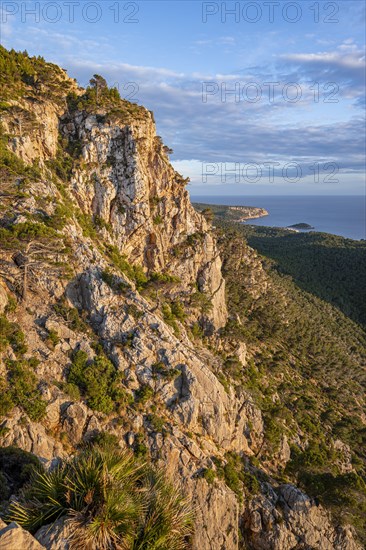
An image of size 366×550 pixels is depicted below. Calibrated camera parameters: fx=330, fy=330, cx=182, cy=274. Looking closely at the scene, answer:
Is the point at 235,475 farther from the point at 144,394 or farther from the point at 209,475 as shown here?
the point at 144,394

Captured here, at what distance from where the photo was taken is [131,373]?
24.2 meters

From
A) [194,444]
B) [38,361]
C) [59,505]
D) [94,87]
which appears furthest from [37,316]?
[94,87]

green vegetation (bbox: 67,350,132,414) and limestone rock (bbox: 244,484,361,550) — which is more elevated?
green vegetation (bbox: 67,350,132,414)

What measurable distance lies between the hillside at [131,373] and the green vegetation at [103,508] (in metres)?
0.05

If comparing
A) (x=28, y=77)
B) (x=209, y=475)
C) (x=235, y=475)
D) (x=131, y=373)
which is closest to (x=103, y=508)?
(x=209, y=475)

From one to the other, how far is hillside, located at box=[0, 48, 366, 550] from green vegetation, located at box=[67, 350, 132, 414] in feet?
0.36

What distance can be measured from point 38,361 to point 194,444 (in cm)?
1208

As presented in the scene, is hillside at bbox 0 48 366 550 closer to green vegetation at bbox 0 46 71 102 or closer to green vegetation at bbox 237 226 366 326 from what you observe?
green vegetation at bbox 0 46 71 102

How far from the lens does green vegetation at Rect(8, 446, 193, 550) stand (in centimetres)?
750

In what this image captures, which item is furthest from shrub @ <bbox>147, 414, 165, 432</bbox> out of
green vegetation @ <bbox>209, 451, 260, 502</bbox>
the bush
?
the bush

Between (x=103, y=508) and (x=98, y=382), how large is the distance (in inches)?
582

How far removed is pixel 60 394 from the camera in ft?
65.8

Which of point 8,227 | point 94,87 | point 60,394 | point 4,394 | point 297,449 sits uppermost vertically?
point 94,87

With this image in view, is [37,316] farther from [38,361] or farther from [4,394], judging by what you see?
[4,394]
